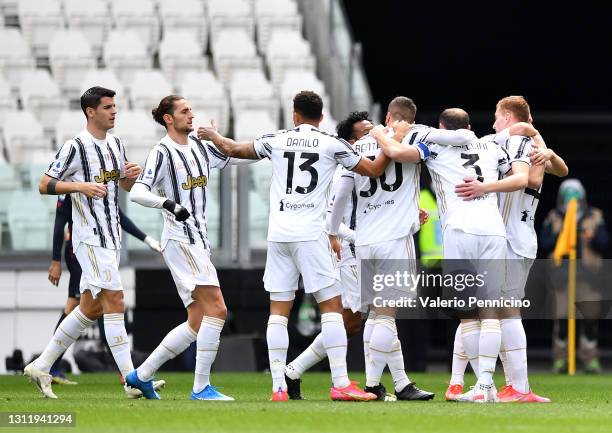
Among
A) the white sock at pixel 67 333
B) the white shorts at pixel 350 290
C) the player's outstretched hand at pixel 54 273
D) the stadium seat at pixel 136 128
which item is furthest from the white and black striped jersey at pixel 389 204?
the stadium seat at pixel 136 128

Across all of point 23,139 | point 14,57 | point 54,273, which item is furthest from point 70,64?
point 54,273

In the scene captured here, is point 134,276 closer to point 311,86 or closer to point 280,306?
point 311,86

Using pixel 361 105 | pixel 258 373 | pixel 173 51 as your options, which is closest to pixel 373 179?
pixel 258 373

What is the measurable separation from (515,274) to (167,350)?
2404mm

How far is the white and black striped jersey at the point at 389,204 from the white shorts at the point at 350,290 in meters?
0.74

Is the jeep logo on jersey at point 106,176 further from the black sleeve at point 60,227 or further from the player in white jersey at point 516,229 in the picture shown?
the player in white jersey at point 516,229

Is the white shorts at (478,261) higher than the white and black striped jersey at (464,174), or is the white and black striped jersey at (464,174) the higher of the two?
the white and black striped jersey at (464,174)

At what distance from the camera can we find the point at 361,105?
18453mm

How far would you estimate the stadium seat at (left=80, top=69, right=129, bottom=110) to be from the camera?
1900cm

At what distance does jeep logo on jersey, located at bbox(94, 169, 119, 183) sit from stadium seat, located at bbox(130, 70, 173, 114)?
831 cm

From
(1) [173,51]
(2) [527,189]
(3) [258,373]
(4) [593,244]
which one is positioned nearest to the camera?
(2) [527,189]

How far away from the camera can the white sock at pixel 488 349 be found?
9.70m

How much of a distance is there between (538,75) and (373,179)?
13.8m

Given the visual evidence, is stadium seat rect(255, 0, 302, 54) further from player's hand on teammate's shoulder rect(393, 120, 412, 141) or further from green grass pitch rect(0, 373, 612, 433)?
player's hand on teammate's shoulder rect(393, 120, 412, 141)
